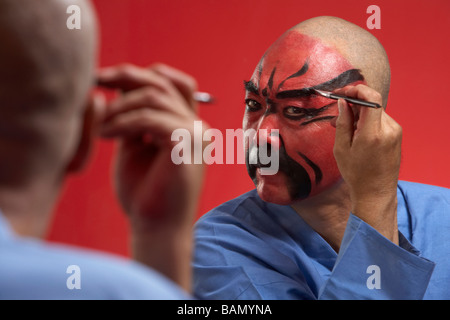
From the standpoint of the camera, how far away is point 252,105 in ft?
3.95

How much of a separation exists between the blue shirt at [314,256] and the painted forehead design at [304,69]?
21 centimetres

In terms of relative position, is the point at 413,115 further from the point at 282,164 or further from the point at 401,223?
the point at 282,164

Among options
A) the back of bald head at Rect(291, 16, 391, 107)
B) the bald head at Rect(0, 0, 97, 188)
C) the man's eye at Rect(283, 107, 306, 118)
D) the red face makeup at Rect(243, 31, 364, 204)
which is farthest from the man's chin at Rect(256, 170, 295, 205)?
the bald head at Rect(0, 0, 97, 188)

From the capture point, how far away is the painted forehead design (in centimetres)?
116

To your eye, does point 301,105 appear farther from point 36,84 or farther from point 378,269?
point 36,84

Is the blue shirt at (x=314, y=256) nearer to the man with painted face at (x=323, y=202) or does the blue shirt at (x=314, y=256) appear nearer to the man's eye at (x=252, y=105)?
the man with painted face at (x=323, y=202)

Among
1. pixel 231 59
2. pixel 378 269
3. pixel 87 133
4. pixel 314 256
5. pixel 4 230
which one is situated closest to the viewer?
pixel 4 230

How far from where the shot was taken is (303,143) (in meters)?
1.15

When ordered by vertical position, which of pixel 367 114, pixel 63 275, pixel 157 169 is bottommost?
pixel 63 275

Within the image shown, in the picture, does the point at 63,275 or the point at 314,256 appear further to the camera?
the point at 314,256

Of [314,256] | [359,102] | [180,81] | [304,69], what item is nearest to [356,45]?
[304,69]

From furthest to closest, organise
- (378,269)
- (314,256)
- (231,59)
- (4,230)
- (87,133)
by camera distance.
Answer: (231,59)
(314,256)
(378,269)
(87,133)
(4,230)

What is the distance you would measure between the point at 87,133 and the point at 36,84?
110 millimetres

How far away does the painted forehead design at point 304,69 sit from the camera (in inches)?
45.7
